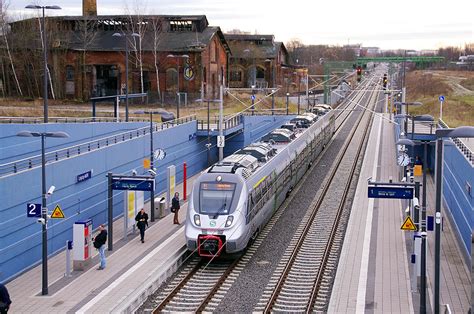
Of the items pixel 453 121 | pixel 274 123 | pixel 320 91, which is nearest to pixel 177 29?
pixel 274 123

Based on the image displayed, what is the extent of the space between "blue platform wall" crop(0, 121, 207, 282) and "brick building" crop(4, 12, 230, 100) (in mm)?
31430

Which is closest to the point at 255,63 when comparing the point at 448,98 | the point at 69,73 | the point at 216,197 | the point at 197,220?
the point at 448,98

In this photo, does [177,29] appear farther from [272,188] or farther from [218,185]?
[218,185]

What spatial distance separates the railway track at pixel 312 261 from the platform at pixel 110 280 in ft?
10.5

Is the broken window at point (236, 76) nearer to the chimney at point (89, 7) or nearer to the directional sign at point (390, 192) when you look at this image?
the chimney at point (89, 7)

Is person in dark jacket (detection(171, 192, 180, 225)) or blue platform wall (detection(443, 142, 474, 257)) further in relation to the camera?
person in dark jacket (detection(171, 192, 180, 225))

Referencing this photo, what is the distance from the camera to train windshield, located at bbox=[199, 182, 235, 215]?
2069 cm

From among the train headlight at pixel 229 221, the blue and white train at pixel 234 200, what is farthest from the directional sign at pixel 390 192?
the train headlight at pixel 229 221

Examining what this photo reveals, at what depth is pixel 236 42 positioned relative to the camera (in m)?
89.9

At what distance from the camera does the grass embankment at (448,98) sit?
60484 mm

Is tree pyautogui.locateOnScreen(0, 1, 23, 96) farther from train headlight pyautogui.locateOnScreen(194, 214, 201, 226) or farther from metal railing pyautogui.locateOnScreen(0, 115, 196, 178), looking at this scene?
train headlight pyautogui.locateOnScreen(194, 214, 201, 226)

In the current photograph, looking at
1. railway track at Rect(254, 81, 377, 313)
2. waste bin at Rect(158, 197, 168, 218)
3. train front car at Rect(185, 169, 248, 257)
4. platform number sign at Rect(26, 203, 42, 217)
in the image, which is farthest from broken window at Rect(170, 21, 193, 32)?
platform number sign at Rect(26, 203, 42, 217)

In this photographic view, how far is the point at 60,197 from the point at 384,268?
34.0 ft

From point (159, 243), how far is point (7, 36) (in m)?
46.5
